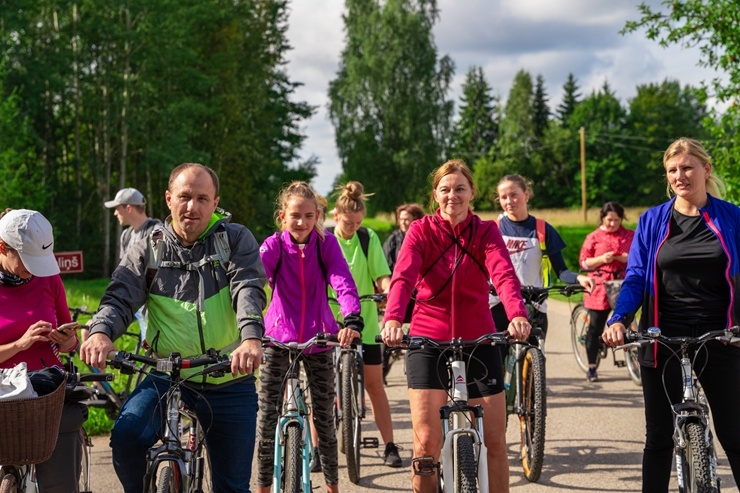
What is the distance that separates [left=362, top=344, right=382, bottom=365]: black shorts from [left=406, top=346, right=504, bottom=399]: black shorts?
259 cm

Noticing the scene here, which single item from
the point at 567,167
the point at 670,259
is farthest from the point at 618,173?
the point at 670,259

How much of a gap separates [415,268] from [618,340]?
3.44 feet

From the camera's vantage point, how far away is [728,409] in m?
4.77

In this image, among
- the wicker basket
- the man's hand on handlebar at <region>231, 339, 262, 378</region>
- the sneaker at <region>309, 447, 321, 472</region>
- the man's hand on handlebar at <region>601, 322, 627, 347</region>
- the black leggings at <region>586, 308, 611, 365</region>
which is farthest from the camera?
the black leggings at <region>586, 308, 611, 365</region>

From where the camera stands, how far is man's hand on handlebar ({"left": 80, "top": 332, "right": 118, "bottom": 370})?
150 inches

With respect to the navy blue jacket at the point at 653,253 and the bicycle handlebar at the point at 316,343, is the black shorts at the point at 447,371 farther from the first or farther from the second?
the navy blue jacket at the point at 653,253

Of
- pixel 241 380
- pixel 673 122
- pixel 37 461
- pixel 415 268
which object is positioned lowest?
pixel 37 461

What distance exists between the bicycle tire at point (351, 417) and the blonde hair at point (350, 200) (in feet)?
3.75

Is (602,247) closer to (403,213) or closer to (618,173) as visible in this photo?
(403,213)

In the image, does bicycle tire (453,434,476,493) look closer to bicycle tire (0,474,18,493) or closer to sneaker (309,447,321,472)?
bicycle tire (0,474,18,493)

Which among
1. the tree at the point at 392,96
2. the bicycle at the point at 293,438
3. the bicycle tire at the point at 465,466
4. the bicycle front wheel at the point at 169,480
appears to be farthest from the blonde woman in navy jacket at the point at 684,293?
the tree at the point at 392,96

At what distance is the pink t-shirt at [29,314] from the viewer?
14.1 feet

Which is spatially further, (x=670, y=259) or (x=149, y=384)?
(x=670, y=259)

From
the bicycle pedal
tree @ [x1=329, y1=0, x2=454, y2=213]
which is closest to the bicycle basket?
the bicycle pedal
